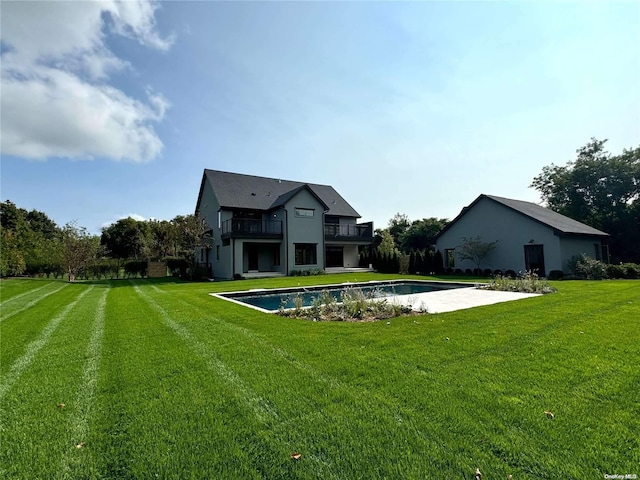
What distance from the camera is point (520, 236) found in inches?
833

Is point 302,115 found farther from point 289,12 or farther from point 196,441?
point 196,441

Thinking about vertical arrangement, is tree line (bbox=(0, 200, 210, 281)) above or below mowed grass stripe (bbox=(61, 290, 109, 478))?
above

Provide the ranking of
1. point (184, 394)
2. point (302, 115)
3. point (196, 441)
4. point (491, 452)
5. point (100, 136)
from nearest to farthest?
point (491, 452)
point (196, 441)
point (184, 394)
point (100, 136)
point (302, 115)

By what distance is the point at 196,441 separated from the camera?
2695 mm

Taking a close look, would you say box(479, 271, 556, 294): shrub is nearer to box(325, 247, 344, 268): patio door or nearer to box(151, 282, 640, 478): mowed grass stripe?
box(151, 282, 640, 478): mowed grass stripe

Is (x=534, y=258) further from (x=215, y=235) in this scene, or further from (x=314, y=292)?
(x=215, y=235)

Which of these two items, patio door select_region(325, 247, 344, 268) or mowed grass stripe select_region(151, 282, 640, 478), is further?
patio door select_region(325, 247, 344, 268)

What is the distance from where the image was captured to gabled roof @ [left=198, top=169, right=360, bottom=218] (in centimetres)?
2441

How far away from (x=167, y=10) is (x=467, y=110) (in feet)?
38.3

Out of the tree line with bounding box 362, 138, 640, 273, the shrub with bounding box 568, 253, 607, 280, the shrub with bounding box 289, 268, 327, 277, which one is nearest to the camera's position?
the shrub with bounding box 568, 253, 607, 280

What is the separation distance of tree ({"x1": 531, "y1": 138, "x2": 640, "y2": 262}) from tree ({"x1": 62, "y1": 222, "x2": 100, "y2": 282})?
4090 cm

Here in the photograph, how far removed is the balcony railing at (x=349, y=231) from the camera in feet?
87.4

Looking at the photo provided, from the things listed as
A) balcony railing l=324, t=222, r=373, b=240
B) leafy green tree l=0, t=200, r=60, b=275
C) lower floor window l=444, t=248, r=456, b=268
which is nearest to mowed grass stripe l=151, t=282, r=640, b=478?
lower floor window l=444, t=248, r=456, b=268

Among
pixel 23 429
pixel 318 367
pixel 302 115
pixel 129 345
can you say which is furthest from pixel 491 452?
pixel 302 115
